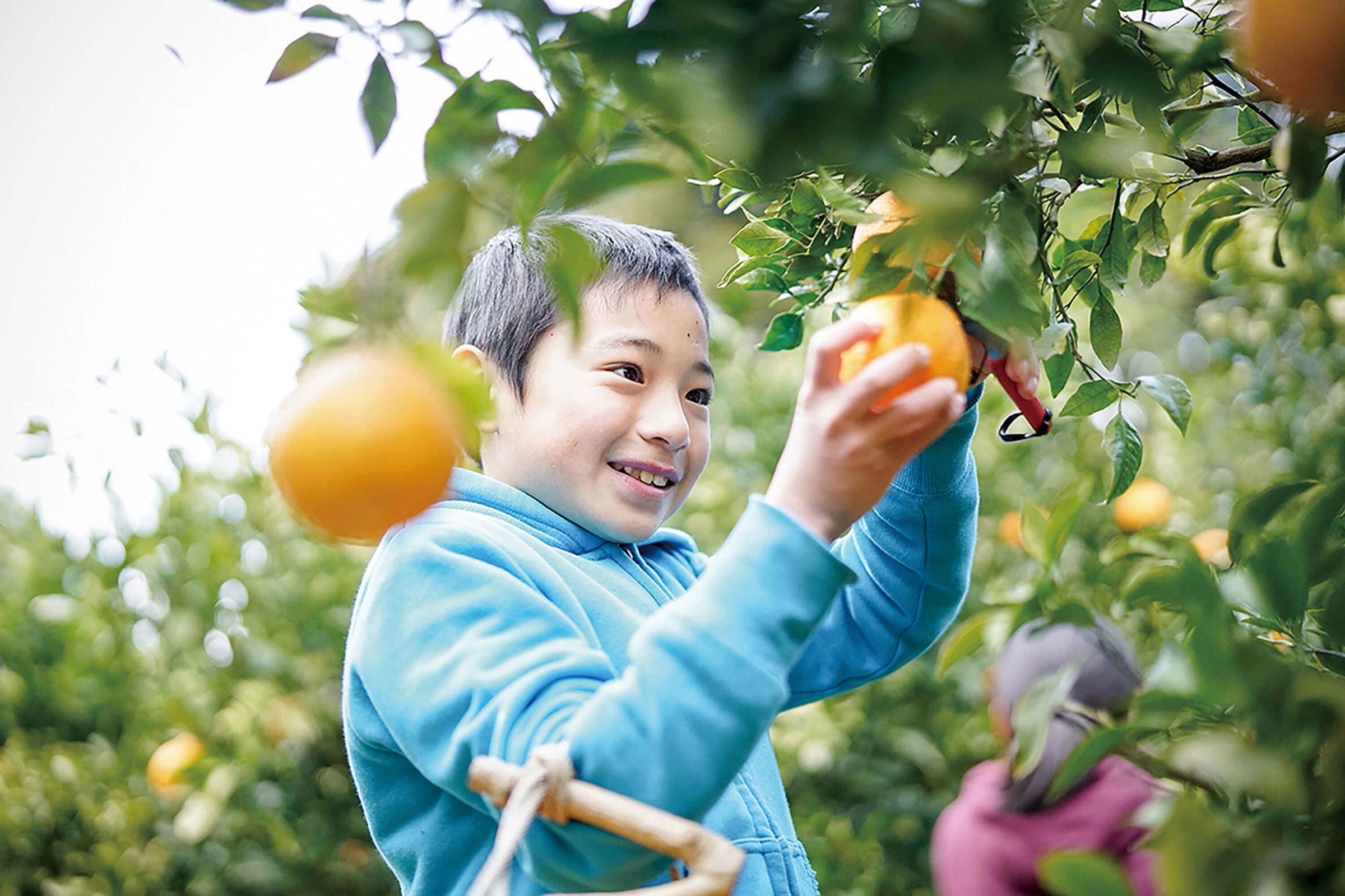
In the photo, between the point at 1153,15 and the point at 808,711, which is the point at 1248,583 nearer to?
the point at 1153,15

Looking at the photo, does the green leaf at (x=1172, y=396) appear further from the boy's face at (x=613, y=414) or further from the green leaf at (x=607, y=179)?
the green leaf at (x=607, y=179)

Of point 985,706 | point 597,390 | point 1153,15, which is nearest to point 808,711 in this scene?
point 985,706

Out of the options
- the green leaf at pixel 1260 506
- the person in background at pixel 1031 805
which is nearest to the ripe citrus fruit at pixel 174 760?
the person in background at pixel 1031 805

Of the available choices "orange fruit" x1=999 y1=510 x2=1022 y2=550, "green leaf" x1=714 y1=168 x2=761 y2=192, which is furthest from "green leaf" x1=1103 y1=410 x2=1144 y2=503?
"orange fruit" x1=999 y1=510 x2=1022 y2=550

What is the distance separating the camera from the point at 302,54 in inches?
23.0

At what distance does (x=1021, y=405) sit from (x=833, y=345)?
0.28 metres

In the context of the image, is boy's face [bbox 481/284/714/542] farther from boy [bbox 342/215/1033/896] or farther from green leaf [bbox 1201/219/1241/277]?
green leaf [bbox 1201/219/1241/277]

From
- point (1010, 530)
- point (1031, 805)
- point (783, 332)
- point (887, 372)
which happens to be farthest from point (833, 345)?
point (1010, 530)

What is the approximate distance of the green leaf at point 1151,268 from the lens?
0.97 meters

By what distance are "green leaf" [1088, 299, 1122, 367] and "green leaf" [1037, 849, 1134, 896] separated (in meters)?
0.51

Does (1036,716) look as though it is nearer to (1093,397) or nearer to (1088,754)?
(1088,754)

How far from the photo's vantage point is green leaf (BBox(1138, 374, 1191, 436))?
2.87 ft

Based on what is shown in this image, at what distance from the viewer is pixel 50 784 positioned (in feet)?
7.15

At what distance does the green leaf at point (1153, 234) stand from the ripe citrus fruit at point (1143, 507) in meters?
1.63
